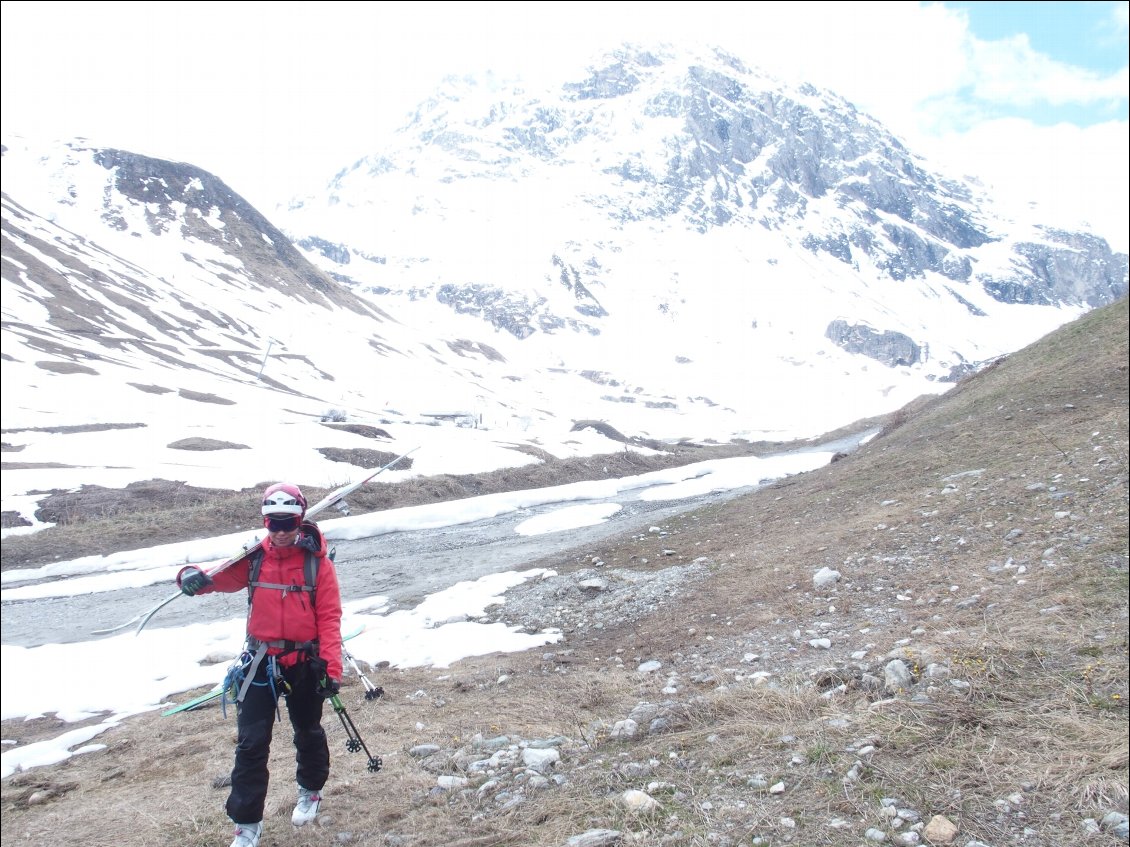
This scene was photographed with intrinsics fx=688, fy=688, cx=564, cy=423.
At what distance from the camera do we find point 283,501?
6520 millimetres

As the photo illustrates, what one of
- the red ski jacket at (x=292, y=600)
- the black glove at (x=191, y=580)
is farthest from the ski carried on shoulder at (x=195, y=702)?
the black glove at (x=191, y=580)

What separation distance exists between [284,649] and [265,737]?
836mm

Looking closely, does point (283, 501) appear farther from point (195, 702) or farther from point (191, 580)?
point (195, 702)

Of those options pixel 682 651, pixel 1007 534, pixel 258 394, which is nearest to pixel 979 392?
pixel 1007 534

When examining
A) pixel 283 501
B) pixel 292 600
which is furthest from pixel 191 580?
pixel 283 501

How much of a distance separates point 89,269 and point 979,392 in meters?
120

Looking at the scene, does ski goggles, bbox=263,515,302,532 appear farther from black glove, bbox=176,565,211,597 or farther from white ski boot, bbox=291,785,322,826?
white ski boot, bbox=291,785,322,826

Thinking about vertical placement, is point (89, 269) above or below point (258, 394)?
above

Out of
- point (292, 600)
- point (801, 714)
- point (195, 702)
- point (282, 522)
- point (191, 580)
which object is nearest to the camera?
point (191, 580)

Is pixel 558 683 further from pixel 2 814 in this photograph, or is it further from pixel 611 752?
pixel 2 814

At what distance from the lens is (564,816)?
586 centimetres

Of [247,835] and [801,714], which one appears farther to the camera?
[801,714]

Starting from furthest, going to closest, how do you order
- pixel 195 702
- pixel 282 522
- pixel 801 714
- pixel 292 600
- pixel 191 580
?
pixel 195 702 < pixel 801 714 < pixel 292 600 < pixel 282 522 < pixel 191 580

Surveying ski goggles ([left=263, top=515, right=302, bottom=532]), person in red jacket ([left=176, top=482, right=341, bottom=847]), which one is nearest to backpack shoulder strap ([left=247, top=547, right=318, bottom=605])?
person in red jacket ([left=176, top=482, right=341, bottom=847])
